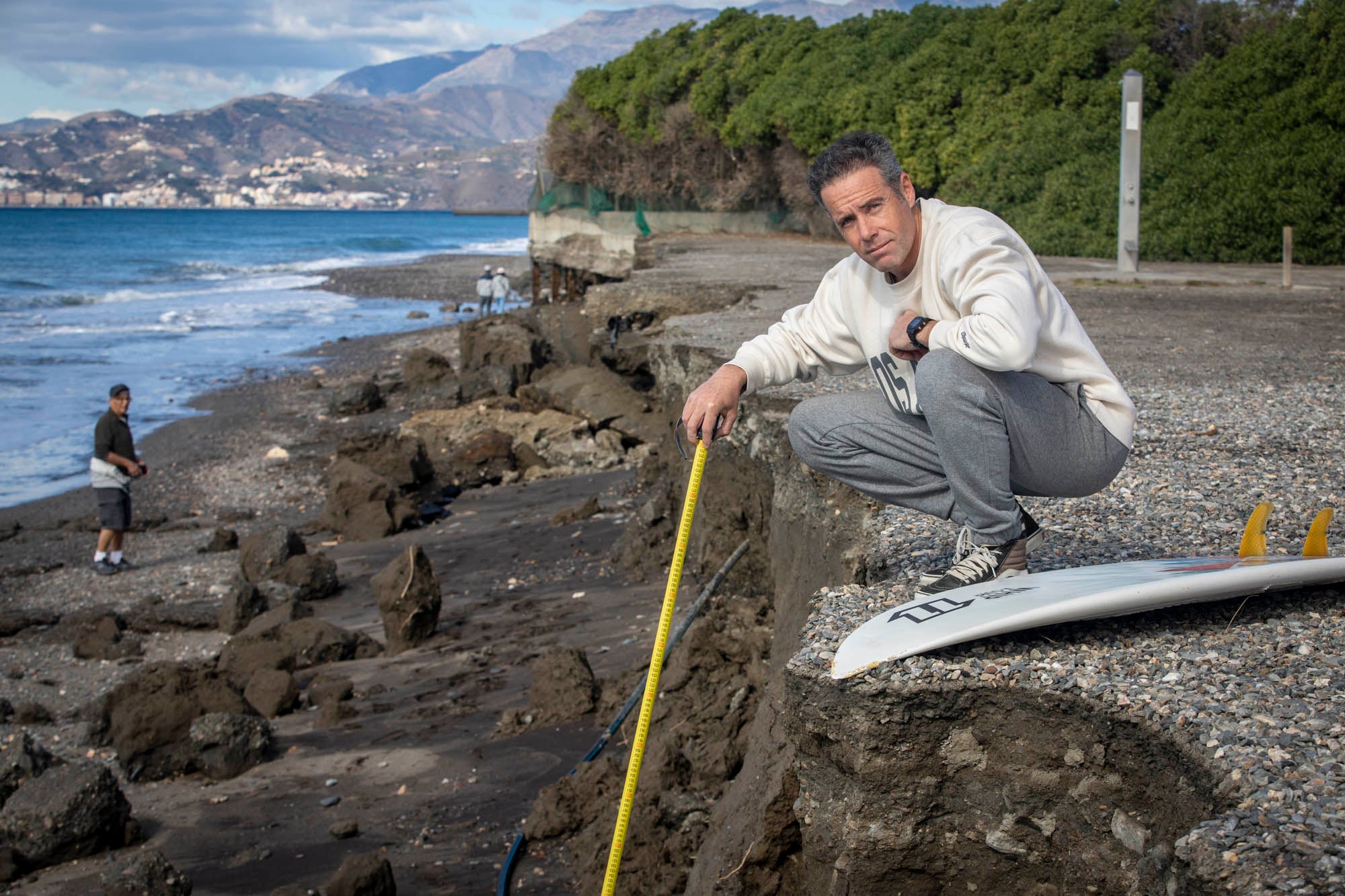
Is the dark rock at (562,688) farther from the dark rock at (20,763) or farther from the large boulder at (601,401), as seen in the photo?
the large boulder at (601,401)

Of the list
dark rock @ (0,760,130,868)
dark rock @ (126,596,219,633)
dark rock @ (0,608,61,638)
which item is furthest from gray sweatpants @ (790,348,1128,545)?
dark rock @ (0,608,61,638)

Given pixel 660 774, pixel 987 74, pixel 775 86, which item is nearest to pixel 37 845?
pixel 660 774

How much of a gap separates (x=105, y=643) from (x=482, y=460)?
Answer: 4.77 m

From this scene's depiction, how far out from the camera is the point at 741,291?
12.0 meters

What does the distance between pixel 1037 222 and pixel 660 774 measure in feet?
50.6

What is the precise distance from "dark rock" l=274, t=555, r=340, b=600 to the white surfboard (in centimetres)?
712

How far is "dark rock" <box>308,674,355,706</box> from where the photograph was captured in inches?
269

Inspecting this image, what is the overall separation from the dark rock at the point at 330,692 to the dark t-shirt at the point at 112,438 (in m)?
5.63

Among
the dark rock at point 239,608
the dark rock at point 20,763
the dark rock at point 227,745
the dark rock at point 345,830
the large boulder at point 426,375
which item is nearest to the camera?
the dark rock at point 345,830

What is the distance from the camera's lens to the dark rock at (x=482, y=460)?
492 inches

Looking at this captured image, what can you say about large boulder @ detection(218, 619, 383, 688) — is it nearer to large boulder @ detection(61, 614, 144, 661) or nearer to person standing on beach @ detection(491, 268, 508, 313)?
large boulder @ detection(61, 614, 144, 661)

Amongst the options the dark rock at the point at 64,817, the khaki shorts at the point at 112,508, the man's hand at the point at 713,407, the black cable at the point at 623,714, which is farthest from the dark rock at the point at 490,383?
the man's hand at the point at 713,407

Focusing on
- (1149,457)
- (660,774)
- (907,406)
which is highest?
(907,406)

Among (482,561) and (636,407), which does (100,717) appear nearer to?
(482,561)
